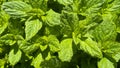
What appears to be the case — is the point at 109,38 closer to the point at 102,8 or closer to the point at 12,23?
the point at 102,8

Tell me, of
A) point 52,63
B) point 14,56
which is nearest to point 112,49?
point 52,63

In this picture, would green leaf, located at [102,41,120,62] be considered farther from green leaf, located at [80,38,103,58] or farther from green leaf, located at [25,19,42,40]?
green leaf, located at [25,19,42,40]

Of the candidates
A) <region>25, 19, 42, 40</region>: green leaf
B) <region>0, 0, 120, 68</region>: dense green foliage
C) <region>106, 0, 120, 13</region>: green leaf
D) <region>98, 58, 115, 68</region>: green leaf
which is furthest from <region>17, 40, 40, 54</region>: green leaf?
<region>106, 0, 120, 13</region>: green leaf

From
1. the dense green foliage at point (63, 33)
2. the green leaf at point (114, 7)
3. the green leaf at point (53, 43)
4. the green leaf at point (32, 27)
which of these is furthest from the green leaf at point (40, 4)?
the green leaf at point (114, 7)

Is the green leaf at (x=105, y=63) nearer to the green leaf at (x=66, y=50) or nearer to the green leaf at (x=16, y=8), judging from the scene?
the green leaf at (x=66, y=50)

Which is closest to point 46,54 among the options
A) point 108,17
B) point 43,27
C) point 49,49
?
point 49,49

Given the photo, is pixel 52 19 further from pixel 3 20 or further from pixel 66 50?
pixel 3 20
